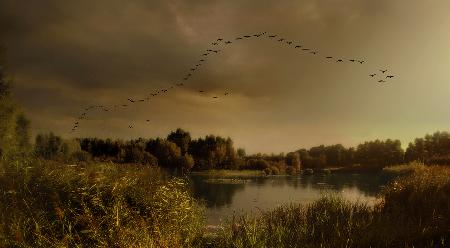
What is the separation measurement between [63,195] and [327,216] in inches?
352

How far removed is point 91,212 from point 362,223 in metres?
8.24

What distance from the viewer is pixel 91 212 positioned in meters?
13.2

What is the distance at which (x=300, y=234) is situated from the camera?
1480 cm

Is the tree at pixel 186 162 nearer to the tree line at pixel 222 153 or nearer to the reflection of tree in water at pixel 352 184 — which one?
the tree line at pixel 222 153

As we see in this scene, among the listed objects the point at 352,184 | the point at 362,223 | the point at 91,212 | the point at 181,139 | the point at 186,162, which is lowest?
the point at 362,223

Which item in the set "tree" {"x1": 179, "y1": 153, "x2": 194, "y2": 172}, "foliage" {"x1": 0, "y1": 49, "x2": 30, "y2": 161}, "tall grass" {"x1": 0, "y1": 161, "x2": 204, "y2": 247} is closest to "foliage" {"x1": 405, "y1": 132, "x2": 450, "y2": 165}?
"tree" {"x1": 179, "y1": 153, "x2": 194, "y2": 172}

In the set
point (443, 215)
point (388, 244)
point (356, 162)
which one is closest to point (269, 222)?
point (388, 244)

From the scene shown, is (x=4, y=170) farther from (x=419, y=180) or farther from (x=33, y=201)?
(x=419, y=180)

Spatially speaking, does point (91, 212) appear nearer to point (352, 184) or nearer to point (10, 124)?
point (10, 124)

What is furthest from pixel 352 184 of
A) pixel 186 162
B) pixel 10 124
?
pixel 10 124

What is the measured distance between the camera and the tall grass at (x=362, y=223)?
14.5 meters

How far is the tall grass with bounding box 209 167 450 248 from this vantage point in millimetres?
14469

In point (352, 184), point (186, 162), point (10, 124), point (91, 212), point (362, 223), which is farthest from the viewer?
point (186, 162)

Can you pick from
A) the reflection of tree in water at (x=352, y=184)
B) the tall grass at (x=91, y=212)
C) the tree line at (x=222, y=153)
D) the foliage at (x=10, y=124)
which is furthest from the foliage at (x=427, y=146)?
the tall grass at (x=91, y=212)
